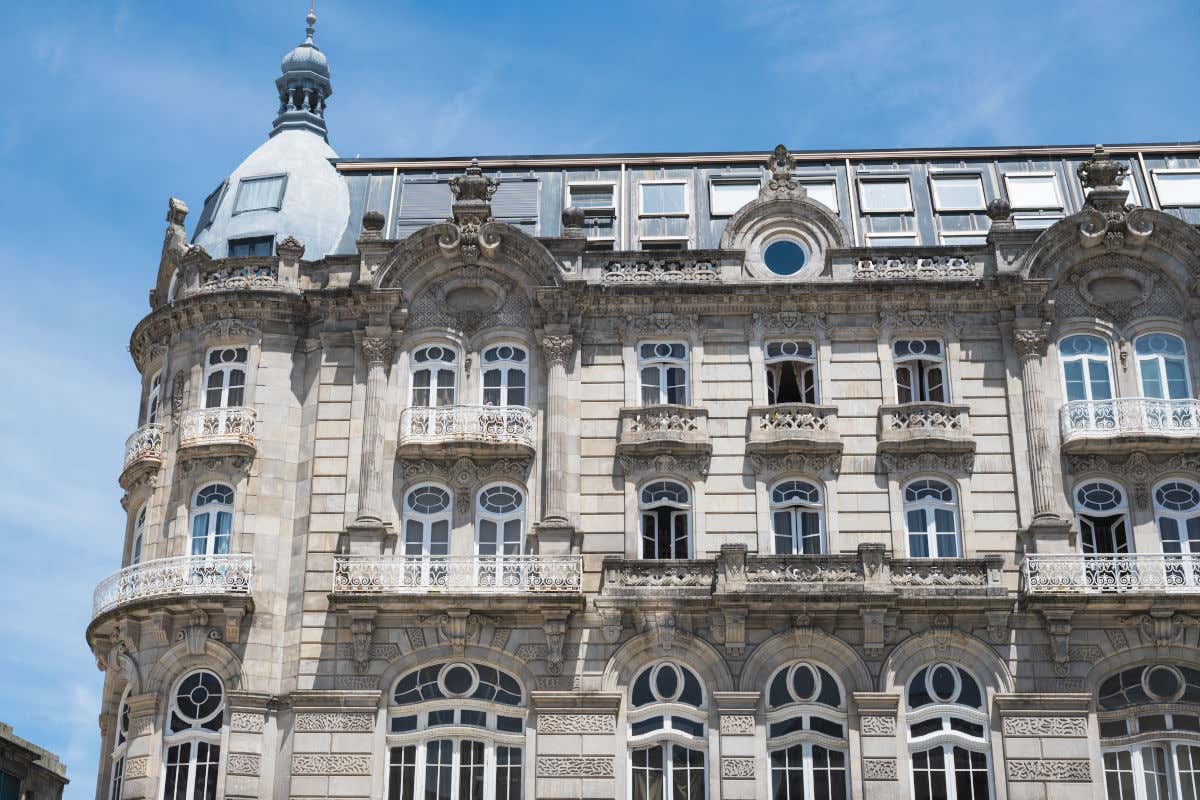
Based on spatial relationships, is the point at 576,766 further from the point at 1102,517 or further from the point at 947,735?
the point at 1102,517

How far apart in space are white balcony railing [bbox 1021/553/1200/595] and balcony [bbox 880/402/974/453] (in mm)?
3558

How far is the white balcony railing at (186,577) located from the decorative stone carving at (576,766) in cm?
833

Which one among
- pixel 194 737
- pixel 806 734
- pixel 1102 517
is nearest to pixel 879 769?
pixel 806 734

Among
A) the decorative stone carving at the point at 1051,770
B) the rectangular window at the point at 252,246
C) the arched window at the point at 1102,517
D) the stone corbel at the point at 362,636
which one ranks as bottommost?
the decorative stone carving at the point at 1051,770

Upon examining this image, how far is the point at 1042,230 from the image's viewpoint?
44.0 meters

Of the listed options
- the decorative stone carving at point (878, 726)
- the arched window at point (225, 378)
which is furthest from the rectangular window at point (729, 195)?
the decorative stone carving at point (878, 726)

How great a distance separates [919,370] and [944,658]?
7860 mm

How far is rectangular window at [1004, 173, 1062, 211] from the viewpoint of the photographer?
47406mm

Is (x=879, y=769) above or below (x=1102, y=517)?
below

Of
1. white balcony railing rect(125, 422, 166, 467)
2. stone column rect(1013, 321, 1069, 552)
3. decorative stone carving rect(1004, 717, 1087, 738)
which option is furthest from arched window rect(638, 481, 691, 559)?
white balcony railing rect(125, 422, 166, 467)

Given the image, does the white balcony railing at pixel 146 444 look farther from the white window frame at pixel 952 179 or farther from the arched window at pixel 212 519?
the white window frame at pixel 952 179

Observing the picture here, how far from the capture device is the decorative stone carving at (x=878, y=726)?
3897 cm

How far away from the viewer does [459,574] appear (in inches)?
1599

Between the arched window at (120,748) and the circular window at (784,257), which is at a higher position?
the circular window at (784,257)
